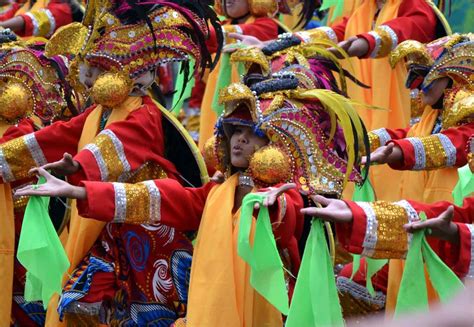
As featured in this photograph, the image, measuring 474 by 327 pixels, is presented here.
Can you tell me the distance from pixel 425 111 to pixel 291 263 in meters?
1.40

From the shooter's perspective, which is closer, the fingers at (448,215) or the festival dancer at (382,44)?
the fingers at (448,215)

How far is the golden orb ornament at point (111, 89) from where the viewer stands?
4.81 m

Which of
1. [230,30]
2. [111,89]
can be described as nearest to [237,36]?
[230,30]

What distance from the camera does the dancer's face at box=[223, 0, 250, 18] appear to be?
7.10 meters

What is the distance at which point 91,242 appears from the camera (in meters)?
4.86

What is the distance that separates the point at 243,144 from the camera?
4336 millimetres

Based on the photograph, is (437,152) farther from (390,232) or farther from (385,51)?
(385,51)

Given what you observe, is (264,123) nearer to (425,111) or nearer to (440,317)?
(425,111)

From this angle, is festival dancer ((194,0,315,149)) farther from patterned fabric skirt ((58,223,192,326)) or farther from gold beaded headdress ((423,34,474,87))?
patterned fabric skirt ((58,223,192,326))

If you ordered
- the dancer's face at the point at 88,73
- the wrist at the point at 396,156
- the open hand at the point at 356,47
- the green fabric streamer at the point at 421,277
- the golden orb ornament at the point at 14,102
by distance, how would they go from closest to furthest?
the green fabric streamer at the point at 421,277
the wrist at the point at 396,156
the dancer's face at the point at 88,73
the golden orb ornament at the point at 14,102
the open hand at the point at 356,47

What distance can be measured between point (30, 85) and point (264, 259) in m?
2.11

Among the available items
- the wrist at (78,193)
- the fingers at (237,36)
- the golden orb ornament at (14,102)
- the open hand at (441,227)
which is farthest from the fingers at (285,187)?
the fingers at (237,36)

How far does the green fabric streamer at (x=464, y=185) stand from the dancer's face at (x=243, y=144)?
2.71 feet

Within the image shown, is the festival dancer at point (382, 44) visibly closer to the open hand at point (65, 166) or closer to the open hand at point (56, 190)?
the open hand at point (65, 166)
